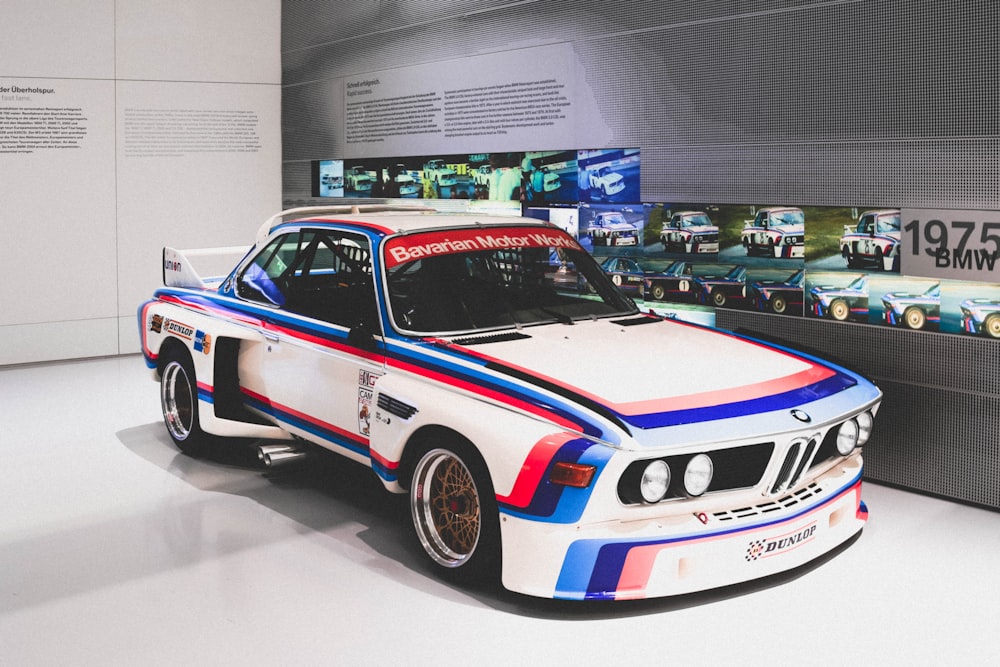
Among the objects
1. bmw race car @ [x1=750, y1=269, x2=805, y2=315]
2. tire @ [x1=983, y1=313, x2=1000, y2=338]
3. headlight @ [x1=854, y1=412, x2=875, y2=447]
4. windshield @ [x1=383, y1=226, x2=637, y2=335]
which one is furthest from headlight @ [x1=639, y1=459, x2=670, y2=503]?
bmw race car @ [x1=750, y1=269, x2=805, y2=315]

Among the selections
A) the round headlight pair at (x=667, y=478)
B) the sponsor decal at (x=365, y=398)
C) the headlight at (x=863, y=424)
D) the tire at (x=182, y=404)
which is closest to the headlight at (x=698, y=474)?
the round headlight pair at (x=667, y=478)

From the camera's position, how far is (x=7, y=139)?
8836 mm

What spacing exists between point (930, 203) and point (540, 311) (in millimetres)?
2146

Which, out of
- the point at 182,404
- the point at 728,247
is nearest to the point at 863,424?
the point at 728,247

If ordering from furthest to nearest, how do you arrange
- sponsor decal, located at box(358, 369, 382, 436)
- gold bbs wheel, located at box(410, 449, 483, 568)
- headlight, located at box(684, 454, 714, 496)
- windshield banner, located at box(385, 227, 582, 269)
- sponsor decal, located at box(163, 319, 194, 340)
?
1. sponsor decal, located at box(163, 319, 194, 340)
2. windshield banner, located at box(385, 227, 582, 269)
3. sponsor decal, located at box(358, 369, 382, 436)
4. gold bbs wheel, located at box(410, 449, 483, 568)
5. headlight, located at box(684, 454, 714, 496)

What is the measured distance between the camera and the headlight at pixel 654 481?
3561mm

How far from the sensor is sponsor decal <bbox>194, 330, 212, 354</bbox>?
5579 millimetres

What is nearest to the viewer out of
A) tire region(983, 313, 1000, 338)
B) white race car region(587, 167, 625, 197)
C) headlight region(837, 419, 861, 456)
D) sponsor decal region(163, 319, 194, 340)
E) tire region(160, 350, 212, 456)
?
headlight region(837, 419, 861, 456)

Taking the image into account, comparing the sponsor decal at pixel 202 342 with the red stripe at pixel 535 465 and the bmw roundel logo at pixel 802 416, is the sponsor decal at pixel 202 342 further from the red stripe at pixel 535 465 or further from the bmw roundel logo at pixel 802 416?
the bmw roundel logo at pixel 802 416

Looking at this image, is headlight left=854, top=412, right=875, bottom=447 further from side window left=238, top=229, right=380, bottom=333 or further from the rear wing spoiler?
the rear wing spoiler

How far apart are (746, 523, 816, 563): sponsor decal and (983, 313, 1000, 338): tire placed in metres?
1.84

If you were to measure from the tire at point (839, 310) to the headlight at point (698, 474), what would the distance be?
2444mm

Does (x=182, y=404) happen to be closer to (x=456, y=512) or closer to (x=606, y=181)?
(x=456, y=512)

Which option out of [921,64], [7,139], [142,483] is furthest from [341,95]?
[921,64]
